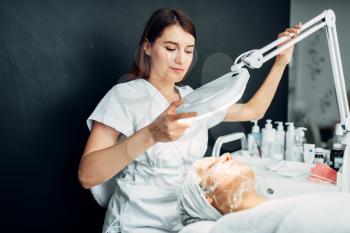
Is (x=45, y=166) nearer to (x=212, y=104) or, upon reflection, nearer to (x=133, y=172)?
(x=133, y=172)

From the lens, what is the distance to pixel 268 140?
6.56ft

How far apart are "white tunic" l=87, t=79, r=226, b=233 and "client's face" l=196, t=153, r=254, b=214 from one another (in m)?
0.13

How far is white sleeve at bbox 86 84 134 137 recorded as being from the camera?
3.79ft

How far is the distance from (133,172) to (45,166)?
1.06 ft

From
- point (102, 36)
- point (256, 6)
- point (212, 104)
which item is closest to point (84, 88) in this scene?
point (102, 36)

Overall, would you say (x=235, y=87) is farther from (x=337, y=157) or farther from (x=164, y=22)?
(x=337, y=157)

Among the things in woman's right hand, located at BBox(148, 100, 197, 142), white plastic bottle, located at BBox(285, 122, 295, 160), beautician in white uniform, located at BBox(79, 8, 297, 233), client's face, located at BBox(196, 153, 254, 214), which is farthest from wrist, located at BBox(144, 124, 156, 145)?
white plastic bottle, located at BBox(285, 122, 295, 160)

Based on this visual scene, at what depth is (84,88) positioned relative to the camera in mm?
1393

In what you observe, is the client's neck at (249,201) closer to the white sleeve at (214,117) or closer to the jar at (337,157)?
the white sleeve at (214,117)

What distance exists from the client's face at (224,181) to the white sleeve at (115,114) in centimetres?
28

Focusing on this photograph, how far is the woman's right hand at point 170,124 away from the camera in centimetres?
85

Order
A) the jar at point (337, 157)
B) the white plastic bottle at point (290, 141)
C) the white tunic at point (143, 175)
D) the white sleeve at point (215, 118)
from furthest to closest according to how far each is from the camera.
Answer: the white plastic bottle at point (290, 141), the jar at point (337, 157), the white sleeve at point (215, 118), the white tunic at point (143, 175)

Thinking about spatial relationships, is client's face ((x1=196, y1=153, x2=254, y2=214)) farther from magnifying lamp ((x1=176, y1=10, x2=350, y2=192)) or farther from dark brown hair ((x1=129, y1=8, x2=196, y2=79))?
dark brown hair ((x1=129, y1=8, x2=196, y2=79))

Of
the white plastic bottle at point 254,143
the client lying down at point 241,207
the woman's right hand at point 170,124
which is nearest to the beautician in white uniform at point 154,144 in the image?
the client lying down at point 241,207
